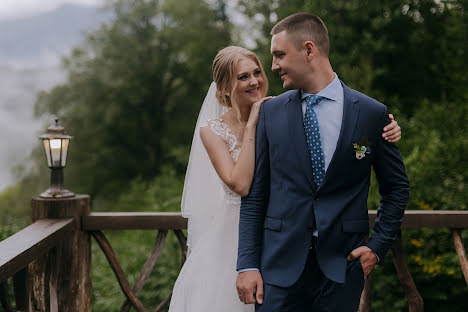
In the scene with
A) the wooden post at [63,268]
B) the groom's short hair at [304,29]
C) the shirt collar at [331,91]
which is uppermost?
the groom's short hair at [304,29]

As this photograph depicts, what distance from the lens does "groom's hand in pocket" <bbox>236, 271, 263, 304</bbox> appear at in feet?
5.65

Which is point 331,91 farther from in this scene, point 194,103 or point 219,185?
point 194,103

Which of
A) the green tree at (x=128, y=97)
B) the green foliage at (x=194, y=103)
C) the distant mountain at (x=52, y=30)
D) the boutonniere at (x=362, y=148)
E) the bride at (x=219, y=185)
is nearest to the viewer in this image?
the boutonniere at (x=362, y=148)

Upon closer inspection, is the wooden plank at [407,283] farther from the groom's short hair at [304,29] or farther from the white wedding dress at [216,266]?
the groom's short hair at [304,29]

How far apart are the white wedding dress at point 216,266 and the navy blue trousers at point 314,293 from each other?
0.34m

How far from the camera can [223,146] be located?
2053mm

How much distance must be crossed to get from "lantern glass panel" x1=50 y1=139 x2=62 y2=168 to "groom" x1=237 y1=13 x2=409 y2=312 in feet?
4.99

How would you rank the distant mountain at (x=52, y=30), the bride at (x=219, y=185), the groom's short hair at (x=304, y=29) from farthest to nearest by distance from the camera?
the distant mountain at (x=52, y=30)
the bride at (x=219, y=185)
the groom's short hair at (x=304, y=29)

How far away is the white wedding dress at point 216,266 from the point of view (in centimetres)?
206

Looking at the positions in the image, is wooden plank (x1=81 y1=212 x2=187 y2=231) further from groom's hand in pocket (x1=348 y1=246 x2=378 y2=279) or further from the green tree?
the green tree

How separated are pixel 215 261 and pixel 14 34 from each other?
174ft

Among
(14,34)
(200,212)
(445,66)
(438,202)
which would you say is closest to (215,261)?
(200,212)

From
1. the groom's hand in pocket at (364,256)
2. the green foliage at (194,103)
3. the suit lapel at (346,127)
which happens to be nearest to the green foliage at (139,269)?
the green foliage at (194,103)

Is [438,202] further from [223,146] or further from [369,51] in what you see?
[369,51]
